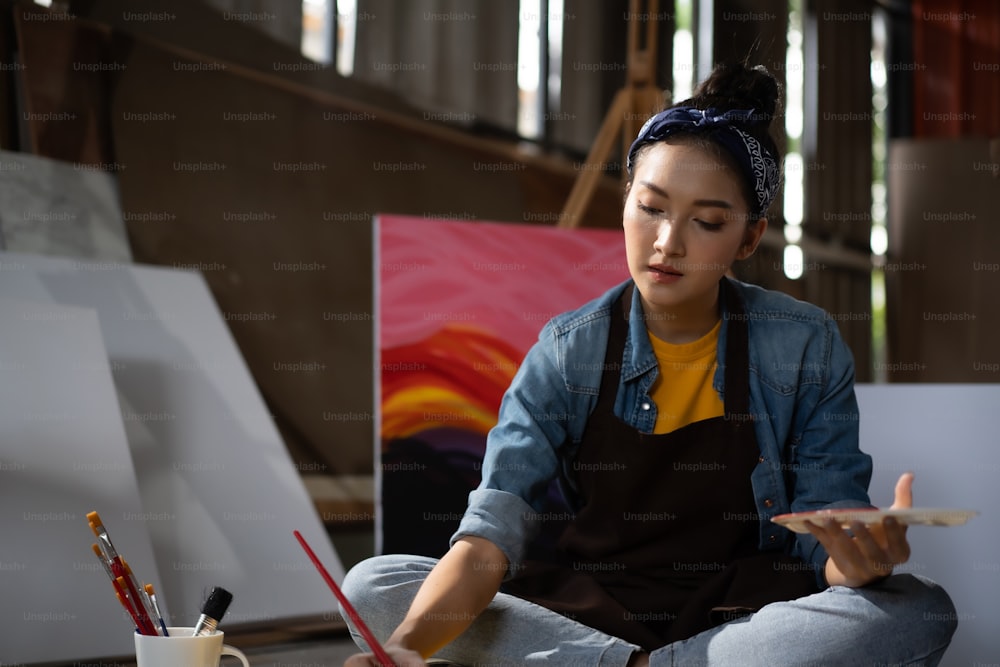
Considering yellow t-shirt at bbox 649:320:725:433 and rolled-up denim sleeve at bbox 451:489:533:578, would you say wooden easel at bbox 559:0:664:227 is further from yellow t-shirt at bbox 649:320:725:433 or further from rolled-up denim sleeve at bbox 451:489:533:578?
rolled-up denim sleeve at bbox 451:489:533:578

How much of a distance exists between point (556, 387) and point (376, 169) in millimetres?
1761

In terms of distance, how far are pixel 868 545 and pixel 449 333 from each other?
1260 mm

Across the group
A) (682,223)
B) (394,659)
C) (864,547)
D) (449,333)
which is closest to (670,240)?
(682,223)

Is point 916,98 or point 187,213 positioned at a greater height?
point 916,98

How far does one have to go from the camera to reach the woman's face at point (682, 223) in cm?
128

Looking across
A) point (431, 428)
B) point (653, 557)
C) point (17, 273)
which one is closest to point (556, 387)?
point (653, 557)

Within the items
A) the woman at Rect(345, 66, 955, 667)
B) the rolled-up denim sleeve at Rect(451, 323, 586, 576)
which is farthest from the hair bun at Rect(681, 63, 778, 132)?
the rolled-up denim sleeve at Rect(451, 323, 586, 576)


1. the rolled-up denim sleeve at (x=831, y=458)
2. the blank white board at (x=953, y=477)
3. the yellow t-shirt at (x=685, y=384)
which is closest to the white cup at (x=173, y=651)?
the yellow t-shirt at (x=685, y=384)

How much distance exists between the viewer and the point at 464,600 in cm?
110

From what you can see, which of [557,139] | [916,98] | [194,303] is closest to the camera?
[194,303]

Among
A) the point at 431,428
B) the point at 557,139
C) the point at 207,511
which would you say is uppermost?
the point at 557,139

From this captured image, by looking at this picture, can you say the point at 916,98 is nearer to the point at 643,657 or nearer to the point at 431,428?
the point at 431,428

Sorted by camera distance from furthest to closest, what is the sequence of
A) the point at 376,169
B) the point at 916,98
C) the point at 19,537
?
1. the point at 916,98
2. the point at 376,169
3. the point at 19,537

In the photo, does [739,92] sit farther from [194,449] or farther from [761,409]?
[194,449]
